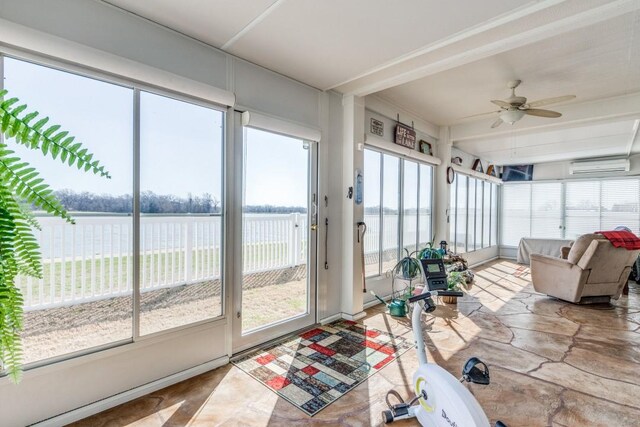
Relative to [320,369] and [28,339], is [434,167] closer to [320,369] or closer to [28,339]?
[320,369]

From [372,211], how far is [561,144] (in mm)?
4828

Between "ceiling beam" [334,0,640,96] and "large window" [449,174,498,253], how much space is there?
12.3 feet

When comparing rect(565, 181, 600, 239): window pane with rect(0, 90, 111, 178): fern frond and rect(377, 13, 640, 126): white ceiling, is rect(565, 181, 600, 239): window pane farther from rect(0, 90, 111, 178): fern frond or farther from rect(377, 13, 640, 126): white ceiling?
rect(0, 90, 111, 178): fern frond

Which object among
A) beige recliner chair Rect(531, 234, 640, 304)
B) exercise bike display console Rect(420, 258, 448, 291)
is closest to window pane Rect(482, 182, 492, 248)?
beige recliner chair Rect(531, 234, 640, 304)

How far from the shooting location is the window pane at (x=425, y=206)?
17.9ft

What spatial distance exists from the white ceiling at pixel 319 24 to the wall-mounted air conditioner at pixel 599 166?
7.46m

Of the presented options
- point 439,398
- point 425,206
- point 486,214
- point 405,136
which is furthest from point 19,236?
point 486,214

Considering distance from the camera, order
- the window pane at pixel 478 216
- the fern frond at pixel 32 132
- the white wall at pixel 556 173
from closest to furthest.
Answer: the fern frond at pixel 32 132 → the white wall at pixel 556 173 → the window pane at pixel 478 216

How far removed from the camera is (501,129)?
5.04 m

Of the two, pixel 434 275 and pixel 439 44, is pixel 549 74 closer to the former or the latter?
pixel 439 44

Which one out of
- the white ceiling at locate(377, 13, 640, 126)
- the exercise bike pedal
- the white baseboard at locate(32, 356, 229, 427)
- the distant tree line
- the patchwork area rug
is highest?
the white ceiling at locate(377, 13, 640, 126)

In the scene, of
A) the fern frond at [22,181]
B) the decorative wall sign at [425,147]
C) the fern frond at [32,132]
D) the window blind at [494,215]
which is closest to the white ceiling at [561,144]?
the window blind at [494,215]

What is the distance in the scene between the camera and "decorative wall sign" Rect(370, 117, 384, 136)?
4.14 meters

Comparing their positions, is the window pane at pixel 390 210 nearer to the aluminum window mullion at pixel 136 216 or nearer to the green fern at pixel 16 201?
the aluminum window mullion at pixel 136 216
